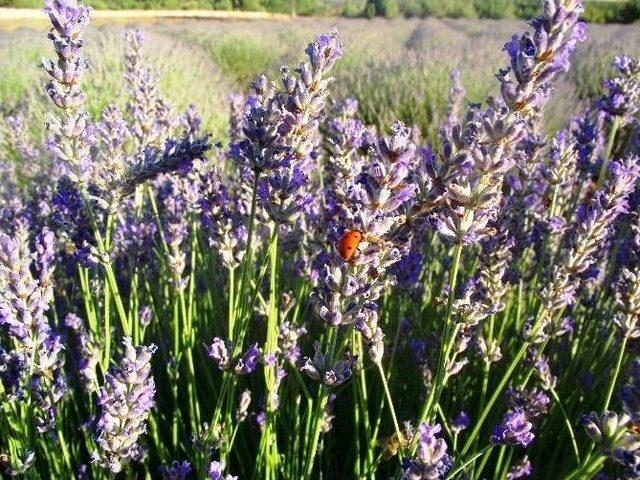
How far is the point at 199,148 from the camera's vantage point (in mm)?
1561

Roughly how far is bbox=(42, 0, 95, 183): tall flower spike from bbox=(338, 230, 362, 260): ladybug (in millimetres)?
801

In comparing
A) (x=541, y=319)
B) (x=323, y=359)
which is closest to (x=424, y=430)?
(x=323, y=359)

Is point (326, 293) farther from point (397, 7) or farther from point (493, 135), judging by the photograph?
point (397, 7)

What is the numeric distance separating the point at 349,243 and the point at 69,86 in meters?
0.91

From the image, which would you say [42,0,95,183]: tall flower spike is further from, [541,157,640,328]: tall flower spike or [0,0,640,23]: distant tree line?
[0,0,640,23]: distant tree line

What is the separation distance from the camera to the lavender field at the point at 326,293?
1151mm

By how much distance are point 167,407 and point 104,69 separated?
729 cm

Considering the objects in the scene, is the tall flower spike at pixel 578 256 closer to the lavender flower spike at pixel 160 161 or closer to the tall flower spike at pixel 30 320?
the lavender flower spike at pixel 160 161

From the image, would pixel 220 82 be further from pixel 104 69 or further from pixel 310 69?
pixel 310 69

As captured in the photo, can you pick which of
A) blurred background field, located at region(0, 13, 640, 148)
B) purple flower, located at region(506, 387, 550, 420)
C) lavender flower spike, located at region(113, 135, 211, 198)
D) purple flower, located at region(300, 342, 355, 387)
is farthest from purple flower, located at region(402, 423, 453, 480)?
blurred background field, located at region(0, 13, 640, 148)

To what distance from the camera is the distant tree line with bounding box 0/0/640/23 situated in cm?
2489

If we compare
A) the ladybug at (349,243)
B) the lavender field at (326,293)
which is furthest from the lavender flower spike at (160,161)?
the ladybug at (349,243)

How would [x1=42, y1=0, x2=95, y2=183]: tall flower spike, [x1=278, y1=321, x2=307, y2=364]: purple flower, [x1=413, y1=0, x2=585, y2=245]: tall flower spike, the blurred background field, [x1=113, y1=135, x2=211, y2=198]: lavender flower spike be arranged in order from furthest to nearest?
the blurred background field < [x1=278, y1=321, x2=307, y2=364]: purple flower < [x1=113, y1=135, x2=211, y2=198]: lavender flower spike < [x1=42, y1=0, x2=95, y2=183]: tall flower spike < [x1=413, y1=0, x2=585, y2=245]: tall flower spike

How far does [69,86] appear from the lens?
150cm
